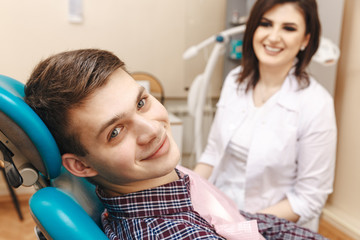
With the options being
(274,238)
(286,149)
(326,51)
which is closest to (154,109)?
(274,238)

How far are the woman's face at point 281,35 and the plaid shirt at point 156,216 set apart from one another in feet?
2.76

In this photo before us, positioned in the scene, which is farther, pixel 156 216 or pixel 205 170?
pixel 205 170

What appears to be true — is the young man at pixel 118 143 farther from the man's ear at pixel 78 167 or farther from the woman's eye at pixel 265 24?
the woman's eye at pixel 265 24

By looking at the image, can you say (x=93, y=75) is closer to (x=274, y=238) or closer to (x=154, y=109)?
(x=154, y=109)

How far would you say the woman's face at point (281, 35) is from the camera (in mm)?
1397

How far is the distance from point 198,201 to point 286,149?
627 millimetres

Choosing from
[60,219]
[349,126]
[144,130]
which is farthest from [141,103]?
[349,126]

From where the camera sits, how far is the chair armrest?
63cm

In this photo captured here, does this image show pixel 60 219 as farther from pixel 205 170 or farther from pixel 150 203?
pixel 205 170

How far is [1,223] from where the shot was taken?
2600 millimetres

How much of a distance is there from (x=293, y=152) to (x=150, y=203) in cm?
82

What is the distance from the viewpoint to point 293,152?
139cm

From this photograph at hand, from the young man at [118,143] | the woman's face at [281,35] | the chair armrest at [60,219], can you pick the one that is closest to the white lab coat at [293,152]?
the woman's face at [281,35]

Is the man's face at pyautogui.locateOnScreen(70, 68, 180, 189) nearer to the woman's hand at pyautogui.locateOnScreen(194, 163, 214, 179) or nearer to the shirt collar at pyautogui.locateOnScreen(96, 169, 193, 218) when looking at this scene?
the shirt collar at pyautogui.locateOnScreen(96, 169, 193, 218)
